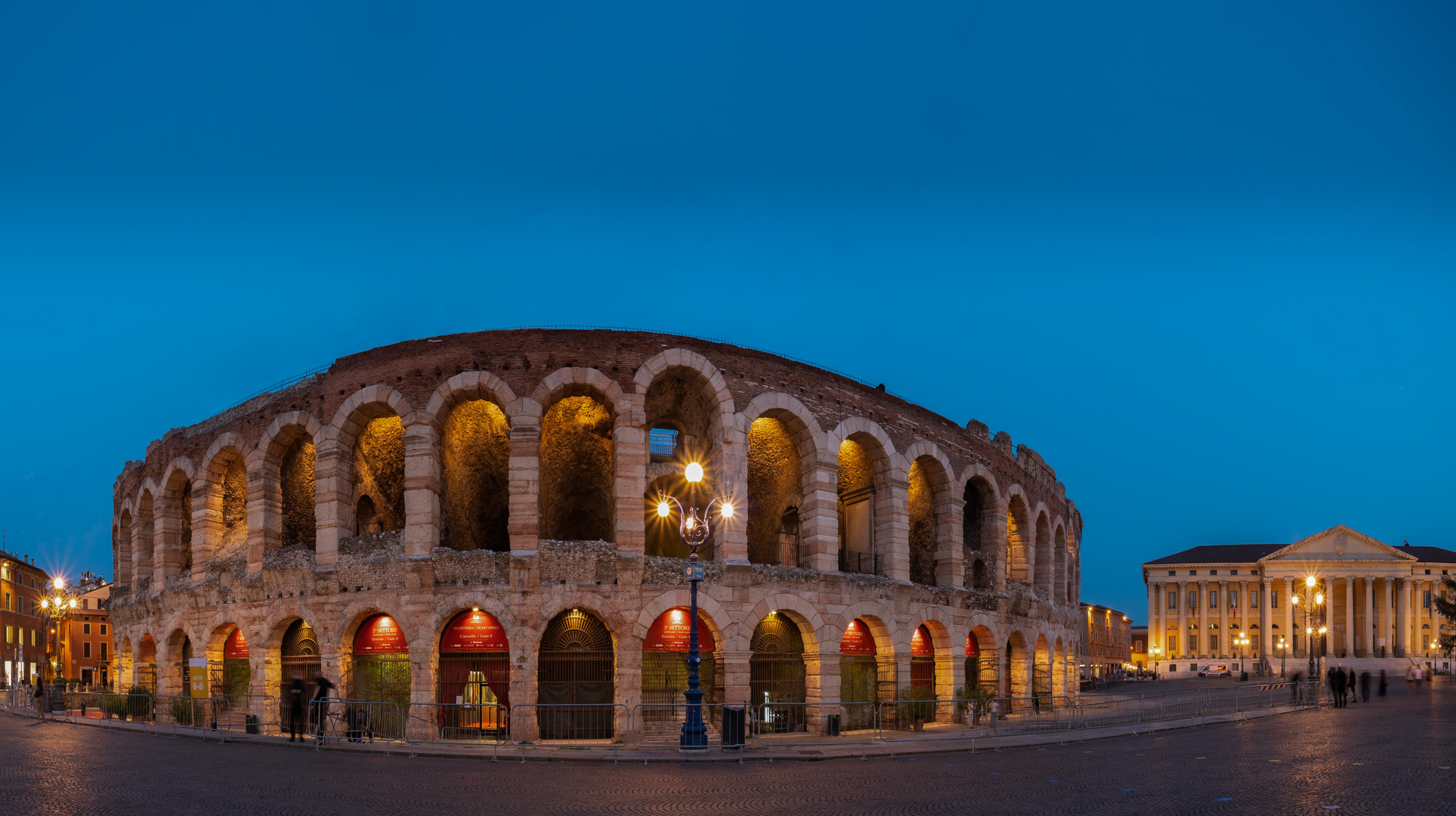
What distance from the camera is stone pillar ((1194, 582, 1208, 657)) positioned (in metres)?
137

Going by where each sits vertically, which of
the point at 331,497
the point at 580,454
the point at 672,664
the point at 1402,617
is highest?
the point at 580,454

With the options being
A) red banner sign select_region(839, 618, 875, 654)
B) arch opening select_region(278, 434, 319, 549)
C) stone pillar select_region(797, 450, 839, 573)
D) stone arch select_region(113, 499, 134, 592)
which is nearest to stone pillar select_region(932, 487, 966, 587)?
red banner sign select_region(839, 618, 875, 654)

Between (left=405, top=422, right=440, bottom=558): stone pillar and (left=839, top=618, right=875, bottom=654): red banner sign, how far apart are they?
43.5 feet

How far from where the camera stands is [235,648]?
124 ft

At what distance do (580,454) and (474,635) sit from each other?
8421 mm

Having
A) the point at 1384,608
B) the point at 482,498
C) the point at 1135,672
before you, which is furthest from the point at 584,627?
the point at 1384,608

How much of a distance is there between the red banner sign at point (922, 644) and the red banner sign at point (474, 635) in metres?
14.0

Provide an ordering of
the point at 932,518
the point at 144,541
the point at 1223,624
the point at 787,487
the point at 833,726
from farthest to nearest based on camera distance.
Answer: the point at 1223,624 < the point at 144,541 < the point at 932,518 < the point at 787,487 < the point at 833,726

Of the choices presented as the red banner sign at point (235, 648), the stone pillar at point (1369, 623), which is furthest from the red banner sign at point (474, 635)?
the stone pillar at point (1369, 623)

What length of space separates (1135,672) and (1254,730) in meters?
87.9

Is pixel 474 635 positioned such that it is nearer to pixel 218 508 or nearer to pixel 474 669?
pixel 474 669

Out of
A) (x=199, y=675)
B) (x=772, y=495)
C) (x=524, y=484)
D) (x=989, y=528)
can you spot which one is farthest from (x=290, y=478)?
(x=989, y=528)

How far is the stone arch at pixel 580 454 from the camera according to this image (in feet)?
104

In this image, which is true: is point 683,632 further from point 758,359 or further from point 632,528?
point 758,359
